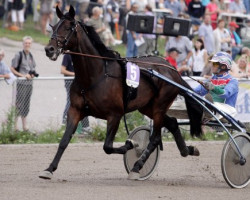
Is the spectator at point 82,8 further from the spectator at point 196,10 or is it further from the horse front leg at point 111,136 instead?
the horse front leg at point 111,136

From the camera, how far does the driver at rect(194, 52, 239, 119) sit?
35.1 ft

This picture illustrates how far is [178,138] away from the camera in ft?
36.2

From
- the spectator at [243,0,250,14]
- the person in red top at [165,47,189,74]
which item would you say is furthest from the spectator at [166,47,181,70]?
the spectator at [243,0,250,14]

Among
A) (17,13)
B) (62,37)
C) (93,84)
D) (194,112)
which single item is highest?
(62,37)

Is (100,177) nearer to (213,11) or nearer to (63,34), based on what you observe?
(63,34)

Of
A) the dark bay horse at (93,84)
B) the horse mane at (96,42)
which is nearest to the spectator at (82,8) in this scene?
the dark bay horse at (93,84)

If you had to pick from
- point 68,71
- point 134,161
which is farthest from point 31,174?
point 68,71

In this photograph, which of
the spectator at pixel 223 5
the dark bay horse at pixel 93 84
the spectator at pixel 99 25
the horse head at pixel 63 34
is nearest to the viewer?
the horse head at pixel 63 34

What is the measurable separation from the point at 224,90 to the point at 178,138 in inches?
34.1

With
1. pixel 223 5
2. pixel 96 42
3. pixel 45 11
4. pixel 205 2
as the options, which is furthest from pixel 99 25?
pixel 96 42

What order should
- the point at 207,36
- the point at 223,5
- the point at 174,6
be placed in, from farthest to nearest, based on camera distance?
1. the point at 223,5
2. the point at 174,6
3. the point at 207,36

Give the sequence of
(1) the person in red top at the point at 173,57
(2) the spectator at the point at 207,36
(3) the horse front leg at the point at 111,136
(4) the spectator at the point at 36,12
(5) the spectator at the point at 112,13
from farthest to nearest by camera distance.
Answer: (4) the spectator at the point at 36,12, (5) the spectator at the point at 112,13, (2) the spectator at the point at 207,36, (1) the person in red top at the point at 173,57, (3) the horse front leg at the point at 111,136

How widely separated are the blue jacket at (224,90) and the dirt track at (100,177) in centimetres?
97

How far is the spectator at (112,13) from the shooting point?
2321 centimetres
